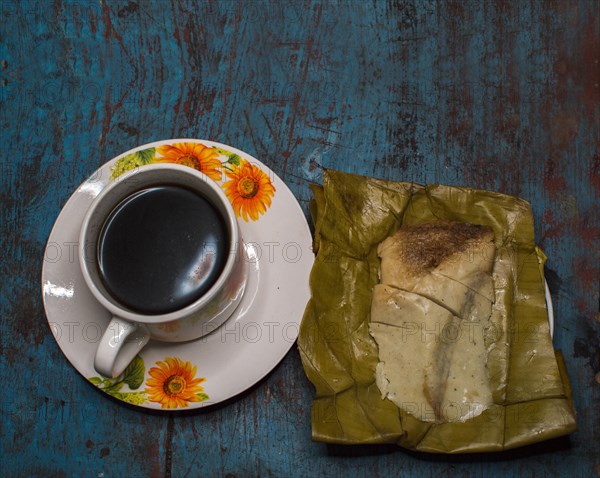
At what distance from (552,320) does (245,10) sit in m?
0.82

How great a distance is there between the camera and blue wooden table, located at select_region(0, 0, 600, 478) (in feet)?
3.63

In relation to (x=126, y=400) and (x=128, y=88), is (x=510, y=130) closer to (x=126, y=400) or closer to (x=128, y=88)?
(x=128, y=88)

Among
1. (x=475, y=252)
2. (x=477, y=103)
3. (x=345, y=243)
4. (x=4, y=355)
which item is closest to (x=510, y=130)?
Answer: (x=477, y=103)

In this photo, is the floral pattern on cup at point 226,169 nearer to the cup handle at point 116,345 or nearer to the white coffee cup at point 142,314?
the white coffee cup at point 142,314

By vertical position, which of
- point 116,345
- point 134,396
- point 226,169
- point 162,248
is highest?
point 226,169

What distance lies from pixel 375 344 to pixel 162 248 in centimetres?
41

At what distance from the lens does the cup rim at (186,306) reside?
2.75ft

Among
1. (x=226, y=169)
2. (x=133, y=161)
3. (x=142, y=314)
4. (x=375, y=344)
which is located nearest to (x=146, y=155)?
(x=133, y=161)

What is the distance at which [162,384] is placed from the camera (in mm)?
986

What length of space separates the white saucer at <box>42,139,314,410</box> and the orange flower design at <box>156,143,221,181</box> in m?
0.11

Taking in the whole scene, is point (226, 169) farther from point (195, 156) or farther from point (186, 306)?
point (186, 306)

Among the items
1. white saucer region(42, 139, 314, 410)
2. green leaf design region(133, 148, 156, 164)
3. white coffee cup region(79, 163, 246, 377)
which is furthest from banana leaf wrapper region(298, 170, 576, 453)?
green leaf design region(133, 148, 156, 164)

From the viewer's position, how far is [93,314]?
97 cm

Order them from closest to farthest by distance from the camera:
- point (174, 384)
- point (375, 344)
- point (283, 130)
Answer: point (174, 384) → point (375, 344) → point (283, 130)
